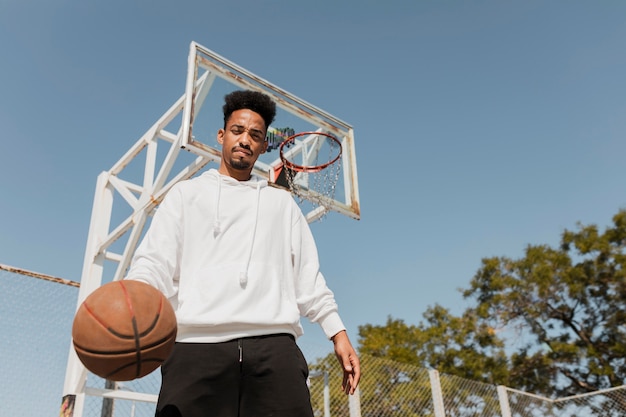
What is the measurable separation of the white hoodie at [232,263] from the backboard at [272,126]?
130 inches

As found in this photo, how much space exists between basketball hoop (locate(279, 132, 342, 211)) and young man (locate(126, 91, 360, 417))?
13.0 feet

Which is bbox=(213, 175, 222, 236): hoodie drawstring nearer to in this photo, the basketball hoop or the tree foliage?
the basketball hoop

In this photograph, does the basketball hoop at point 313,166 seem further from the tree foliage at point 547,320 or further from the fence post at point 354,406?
the tree foliage at point 547,320

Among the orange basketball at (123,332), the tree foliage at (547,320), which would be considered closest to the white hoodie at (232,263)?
the orange basketball at (123,332)

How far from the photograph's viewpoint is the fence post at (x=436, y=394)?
7754 mm

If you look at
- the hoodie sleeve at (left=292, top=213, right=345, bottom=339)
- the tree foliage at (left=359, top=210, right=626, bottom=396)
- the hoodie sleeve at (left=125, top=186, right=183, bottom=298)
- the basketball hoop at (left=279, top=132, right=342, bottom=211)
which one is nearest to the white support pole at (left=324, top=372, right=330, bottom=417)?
the basketball hoop at (left=279, top=132, right=342, bottom=211)

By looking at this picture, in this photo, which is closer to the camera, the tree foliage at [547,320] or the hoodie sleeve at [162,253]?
the hoodie sleeve at [162,253]

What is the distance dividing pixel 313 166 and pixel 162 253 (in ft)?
15.3

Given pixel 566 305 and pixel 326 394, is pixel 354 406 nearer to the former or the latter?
pixel 326 394

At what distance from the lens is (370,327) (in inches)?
1013

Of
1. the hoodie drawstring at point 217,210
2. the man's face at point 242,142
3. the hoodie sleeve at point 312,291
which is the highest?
the man's face at point 242,142

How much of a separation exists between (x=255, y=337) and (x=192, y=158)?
15.2 feet

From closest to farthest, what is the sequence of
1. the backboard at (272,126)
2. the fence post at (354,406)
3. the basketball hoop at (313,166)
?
the backboard at (272,126), the basketball hoop at (313,166), the fence post at (354,406)

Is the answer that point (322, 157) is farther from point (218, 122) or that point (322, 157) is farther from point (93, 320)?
point (93, 320)
